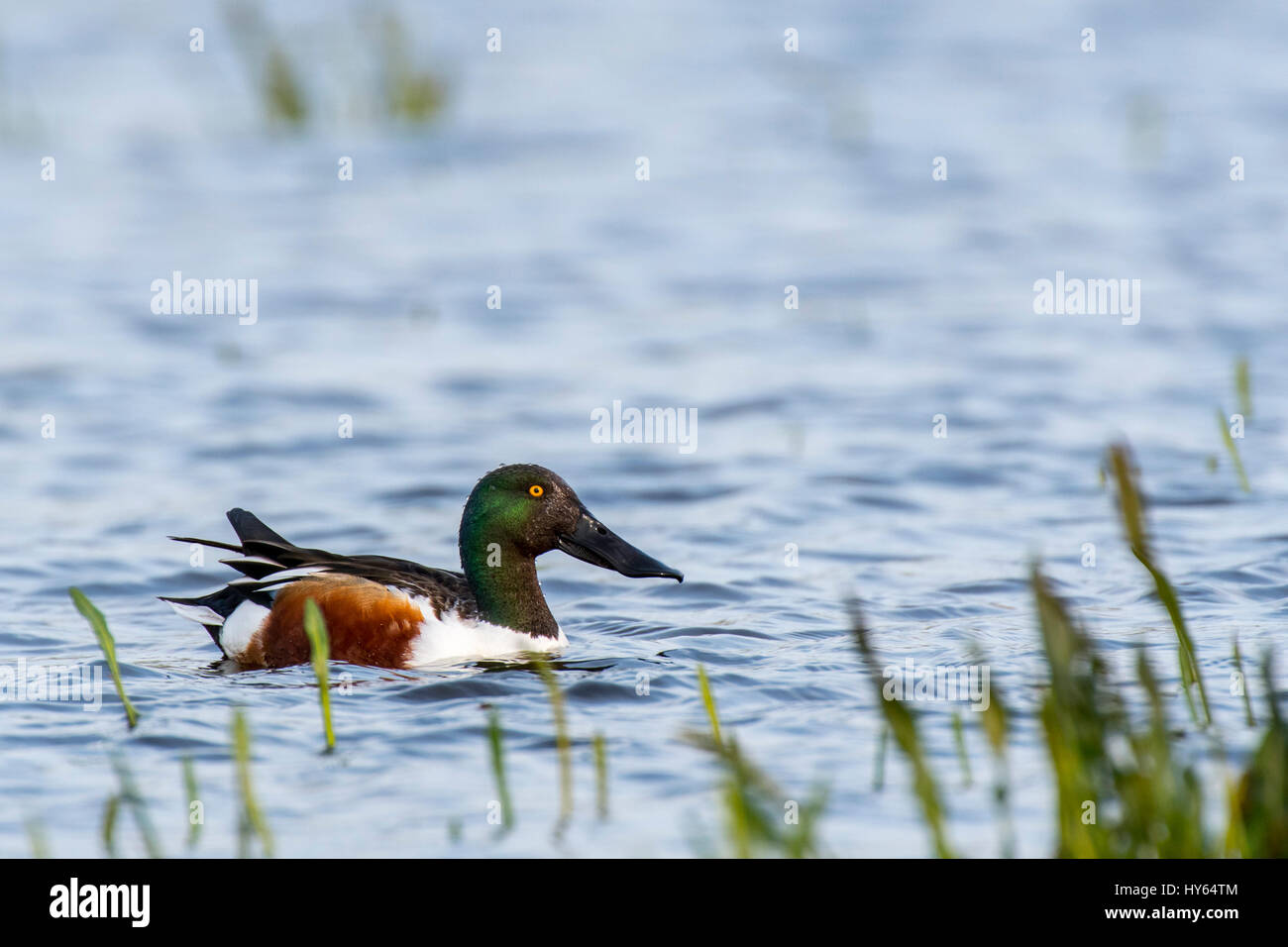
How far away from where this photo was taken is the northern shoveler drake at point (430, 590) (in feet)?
24.0

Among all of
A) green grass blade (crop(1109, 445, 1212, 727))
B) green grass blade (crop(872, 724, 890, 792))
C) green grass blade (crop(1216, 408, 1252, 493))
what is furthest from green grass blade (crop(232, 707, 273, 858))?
green grass blade (crop(1216, 408, 1252, 493))

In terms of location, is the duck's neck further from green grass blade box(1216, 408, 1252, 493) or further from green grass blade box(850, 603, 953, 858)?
green grass blade box(850, 603, 953, 858)

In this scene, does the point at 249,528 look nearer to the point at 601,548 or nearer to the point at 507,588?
the point at 507,588

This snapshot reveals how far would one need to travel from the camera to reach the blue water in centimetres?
618

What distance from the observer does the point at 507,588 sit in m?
7.57

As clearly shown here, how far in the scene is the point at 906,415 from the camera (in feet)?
38.6

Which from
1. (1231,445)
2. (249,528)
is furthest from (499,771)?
(1231,445)

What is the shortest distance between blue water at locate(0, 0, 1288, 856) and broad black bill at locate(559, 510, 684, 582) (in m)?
0.35

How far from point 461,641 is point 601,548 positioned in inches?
29.1

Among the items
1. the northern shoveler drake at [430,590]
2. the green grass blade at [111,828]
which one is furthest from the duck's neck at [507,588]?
the green grass blade at [111,828]

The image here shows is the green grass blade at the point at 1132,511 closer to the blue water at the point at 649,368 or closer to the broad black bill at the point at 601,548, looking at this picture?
the blue water at the point at 649,368

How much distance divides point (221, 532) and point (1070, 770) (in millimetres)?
6638

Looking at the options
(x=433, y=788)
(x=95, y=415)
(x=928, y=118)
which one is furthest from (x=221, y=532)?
(x=928, y=118)

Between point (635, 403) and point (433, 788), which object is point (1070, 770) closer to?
point (433, 788)
